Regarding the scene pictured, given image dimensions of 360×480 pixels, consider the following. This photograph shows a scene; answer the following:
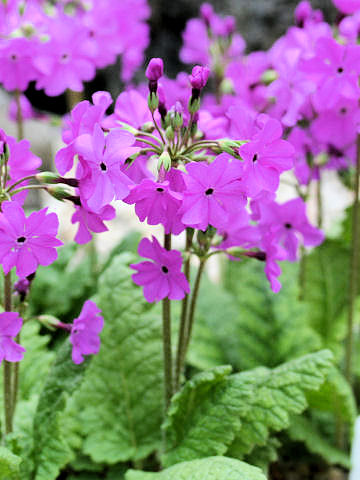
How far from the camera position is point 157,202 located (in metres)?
1.41

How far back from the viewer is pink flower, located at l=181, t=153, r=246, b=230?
139 centimetres

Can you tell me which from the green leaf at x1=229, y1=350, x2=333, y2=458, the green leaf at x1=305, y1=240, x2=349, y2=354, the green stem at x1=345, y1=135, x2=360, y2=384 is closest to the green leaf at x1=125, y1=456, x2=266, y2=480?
the green leaf at x1=229, y1=350, x2=333, y2=458

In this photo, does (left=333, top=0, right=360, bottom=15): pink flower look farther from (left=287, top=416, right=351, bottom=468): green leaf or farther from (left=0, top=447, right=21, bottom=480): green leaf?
(left=0, top=447, right=21, bottom=480): green leaf

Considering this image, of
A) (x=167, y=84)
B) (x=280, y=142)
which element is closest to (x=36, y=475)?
(x=280, y=142)

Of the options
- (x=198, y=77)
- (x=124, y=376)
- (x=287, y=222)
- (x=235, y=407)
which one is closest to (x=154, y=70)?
(x=198, y=77)

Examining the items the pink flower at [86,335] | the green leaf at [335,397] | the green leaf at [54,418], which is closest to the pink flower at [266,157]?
the pink flower at [86,335]

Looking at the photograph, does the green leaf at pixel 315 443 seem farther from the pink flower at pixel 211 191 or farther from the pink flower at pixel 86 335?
the pink flower at pixel 211 191

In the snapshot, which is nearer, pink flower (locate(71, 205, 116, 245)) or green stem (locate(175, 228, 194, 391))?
pink flower (locate(71, 205, 116, 245))

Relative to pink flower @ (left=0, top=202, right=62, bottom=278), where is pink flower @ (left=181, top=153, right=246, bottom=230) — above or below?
above

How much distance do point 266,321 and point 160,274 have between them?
105cm

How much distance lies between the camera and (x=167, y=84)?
2.86m

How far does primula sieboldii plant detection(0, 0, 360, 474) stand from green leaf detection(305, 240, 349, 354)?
16cm

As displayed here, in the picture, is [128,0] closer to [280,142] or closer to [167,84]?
[167,84]

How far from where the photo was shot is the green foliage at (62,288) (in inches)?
113
